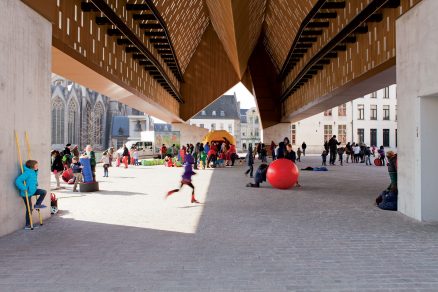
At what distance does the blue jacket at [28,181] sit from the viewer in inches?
276

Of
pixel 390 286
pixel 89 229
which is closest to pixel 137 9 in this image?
pixel 89 229

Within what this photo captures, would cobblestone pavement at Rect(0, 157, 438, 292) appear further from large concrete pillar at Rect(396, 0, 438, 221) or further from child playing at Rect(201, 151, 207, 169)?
child playing at Rect(201, 151, 207, 169)

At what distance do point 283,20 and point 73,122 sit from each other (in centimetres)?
5779

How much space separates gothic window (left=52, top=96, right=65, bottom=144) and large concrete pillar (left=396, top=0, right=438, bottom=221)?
65.0 metres

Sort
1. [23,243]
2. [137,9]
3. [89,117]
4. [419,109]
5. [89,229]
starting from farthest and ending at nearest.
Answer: [89,117] < [137,9] < [419,109] < [89,229] < [23,243]

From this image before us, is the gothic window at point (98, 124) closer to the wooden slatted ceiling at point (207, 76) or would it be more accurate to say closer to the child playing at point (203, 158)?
the wooden slatted ceiling at point (207, 76)

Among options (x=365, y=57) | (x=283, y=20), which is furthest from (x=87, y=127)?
(x=365, y=57)

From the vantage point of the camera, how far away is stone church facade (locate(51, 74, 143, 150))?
220 ft

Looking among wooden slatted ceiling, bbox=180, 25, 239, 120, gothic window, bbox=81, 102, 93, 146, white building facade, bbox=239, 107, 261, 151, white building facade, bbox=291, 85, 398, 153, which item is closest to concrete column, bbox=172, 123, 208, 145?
wooden slatted ceiling, bbox=180, 25, 239, 120

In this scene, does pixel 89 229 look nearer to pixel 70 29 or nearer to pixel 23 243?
pixel 23 243

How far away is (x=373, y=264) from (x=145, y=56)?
12.5 metres

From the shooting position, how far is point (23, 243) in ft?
20.3

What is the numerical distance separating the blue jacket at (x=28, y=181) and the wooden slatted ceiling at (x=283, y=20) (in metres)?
10.7

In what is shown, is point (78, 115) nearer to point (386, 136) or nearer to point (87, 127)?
point (87, 127)
